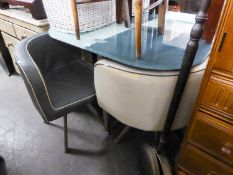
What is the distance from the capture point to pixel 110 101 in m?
0.93

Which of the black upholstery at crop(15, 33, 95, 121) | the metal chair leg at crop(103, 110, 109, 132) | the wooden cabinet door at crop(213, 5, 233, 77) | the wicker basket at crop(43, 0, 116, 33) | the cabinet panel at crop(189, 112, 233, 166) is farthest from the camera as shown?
the metal chair leg at crop(103, 110, 109, 132)

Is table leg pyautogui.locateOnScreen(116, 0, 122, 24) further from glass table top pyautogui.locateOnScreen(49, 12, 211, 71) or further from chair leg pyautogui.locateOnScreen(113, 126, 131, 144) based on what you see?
chair leg pyautogui.locateOnScreen(113, 126, 131, 144)

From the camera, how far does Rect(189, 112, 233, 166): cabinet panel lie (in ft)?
2.11

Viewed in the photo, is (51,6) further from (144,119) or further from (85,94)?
(144,119)

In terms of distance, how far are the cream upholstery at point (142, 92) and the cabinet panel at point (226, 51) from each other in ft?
0.60

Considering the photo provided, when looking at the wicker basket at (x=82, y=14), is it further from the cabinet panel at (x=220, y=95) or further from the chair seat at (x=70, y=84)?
the cabinet panel at (x=220, y=95)

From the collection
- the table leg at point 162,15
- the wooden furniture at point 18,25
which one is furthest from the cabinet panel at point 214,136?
the wooden furniture at point 18,25

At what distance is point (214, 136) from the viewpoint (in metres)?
0.68

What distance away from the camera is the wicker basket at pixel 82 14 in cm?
103

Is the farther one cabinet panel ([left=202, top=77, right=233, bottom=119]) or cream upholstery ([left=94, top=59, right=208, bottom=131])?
cream upholstery ([left=94, top=59, right=208, bottom=131])

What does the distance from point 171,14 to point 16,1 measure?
4.07ft

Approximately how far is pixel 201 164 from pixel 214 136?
0.61 ft

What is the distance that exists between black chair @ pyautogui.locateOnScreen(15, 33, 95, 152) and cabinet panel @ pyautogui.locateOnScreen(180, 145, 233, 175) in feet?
2.06

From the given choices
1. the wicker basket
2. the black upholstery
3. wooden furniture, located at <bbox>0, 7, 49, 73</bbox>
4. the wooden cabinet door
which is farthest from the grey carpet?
the wooden cabinet door
